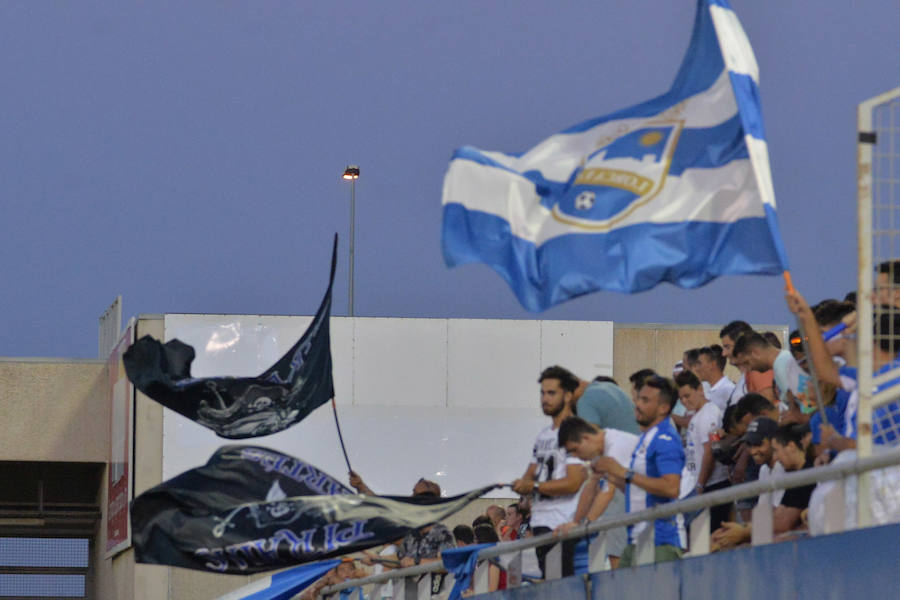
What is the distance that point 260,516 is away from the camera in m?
13.7

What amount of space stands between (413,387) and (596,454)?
19375mm

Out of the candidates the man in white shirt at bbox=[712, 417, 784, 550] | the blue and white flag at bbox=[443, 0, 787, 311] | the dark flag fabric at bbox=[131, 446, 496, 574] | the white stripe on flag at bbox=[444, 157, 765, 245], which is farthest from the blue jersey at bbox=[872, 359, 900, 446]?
the dark flag fabric at bbox=[131, 446, 496, 574]

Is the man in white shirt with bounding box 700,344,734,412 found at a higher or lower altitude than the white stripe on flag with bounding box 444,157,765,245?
lower

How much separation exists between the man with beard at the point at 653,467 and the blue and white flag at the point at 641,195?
841mm

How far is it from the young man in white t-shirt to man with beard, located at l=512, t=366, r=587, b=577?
0.40 feet

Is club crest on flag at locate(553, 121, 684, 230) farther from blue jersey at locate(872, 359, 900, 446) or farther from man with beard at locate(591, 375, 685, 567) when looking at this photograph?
blue jersey at locate(872, 359, 900, 446)

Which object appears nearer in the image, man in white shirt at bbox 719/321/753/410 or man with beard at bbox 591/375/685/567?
man with beard at bbox 591/375/685/567

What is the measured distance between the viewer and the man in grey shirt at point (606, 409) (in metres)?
12.0

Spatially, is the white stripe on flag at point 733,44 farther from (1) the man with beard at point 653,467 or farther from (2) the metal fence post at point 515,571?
(2) the metal fence post at point 515,571

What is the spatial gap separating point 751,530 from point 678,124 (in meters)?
2.56

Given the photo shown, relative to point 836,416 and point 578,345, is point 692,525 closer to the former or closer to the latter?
point 836,416

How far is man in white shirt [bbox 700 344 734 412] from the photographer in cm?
1270

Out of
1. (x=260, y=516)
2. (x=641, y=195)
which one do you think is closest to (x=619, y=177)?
A: (x=641, y=195)

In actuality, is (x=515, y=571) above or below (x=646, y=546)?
below
